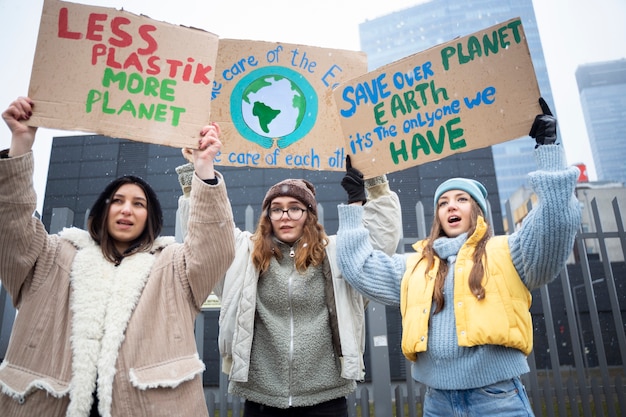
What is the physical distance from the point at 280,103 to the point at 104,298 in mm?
1564

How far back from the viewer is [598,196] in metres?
18.6

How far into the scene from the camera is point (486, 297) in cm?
171

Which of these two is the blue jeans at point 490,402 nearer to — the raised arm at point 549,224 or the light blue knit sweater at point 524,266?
the light blue knit sweater at point 524,266

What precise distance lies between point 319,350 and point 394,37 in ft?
439

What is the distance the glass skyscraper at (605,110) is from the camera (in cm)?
10775

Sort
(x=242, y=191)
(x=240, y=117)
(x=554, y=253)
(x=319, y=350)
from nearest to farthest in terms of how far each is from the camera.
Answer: (x=554, y=253) → (x=319, y=350) → (x=240, y=117) → (x=242, y=191)

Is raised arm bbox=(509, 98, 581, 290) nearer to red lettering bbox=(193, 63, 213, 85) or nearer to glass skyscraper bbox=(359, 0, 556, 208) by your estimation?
red lettering bbox=(193, 63, 213, 85)

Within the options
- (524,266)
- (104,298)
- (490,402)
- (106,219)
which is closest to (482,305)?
(524,266)

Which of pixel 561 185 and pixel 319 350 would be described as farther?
pixel 319 350

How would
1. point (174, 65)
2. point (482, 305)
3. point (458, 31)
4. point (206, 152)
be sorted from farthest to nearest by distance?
point (458, 31) → point (174, 65) → point (206, 152) → point (482, 305)

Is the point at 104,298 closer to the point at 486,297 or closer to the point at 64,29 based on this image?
the point at 64,29

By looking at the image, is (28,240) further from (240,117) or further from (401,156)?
(401,156)

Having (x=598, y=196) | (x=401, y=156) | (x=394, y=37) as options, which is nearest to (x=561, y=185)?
(x=401, y=156)

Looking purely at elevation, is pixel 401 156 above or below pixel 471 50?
below
